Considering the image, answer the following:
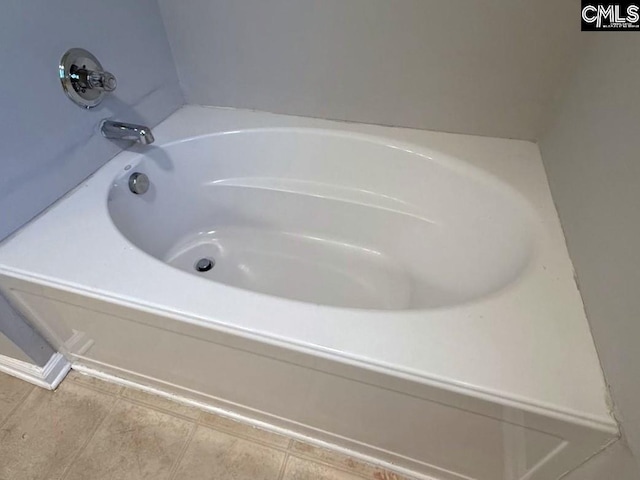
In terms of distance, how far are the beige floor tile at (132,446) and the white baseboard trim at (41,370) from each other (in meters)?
0.22

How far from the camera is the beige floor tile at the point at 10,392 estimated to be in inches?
43.0

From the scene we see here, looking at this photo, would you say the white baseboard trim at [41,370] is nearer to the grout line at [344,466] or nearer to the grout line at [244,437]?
the grout line at [244,437]

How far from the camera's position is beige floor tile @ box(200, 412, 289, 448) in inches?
39.8

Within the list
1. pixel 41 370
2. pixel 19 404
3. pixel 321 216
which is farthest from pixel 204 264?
pixel 19 404

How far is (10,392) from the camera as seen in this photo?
1.12m

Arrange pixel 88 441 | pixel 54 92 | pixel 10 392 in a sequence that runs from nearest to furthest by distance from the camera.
Answer: pixel 54 92 < pixel 88 441 < pixel 10 392

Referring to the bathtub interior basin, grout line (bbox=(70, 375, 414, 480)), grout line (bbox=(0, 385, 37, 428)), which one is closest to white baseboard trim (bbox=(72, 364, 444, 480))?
grout line (bbox=(70, 375, 414, 480))

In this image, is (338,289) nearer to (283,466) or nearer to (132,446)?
(283,466)

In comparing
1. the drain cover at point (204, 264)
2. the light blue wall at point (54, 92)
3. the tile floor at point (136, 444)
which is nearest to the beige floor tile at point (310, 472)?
the tile floor at point (136, 444)

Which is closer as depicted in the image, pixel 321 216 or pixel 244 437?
pixel 244 437

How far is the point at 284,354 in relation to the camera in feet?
2.23

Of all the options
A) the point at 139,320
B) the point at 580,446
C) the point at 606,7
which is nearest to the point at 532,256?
the point at 580,446

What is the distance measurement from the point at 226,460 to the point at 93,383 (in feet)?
1.64

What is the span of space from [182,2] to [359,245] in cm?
94
